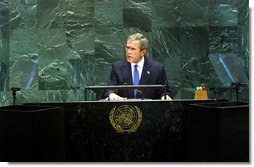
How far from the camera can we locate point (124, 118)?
3590 millimetres

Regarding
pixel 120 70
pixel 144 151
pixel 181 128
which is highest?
pixel 120 70

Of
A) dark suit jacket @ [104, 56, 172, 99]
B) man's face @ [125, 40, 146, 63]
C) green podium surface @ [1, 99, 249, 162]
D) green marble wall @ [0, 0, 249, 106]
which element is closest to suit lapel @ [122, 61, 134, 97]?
dark suit jacket @ [104, 56, 172, 99]

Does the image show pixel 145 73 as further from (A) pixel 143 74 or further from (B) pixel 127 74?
(B) pixel 127 74

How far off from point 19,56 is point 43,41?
0.48 m

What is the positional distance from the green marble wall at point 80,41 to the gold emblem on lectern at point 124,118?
253 cm

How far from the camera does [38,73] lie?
240 inches

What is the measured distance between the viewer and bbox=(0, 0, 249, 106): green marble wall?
605 centimetres

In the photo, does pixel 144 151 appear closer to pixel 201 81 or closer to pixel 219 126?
pixel 219 126

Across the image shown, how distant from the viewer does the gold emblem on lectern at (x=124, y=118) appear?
11.8ft

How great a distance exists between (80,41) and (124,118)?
2819 millimetres

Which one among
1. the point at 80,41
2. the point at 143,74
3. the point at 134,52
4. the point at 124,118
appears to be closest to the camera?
the point at 124,118

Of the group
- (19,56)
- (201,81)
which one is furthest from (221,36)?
(19,56)

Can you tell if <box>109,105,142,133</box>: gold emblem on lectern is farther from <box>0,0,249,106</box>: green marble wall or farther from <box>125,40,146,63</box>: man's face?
<box>0,0,249,106</box>: green marble wall

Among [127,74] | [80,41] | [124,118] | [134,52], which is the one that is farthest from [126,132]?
[80,41]
